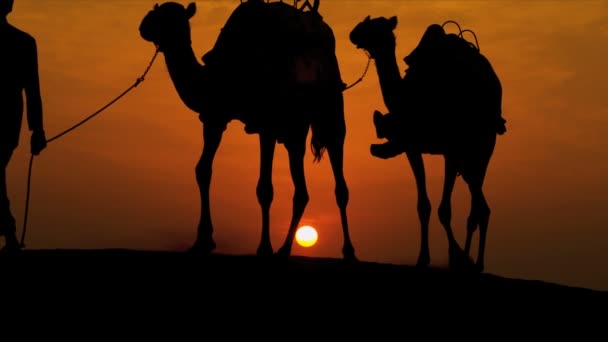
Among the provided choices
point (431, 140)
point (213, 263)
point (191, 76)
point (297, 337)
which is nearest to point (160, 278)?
point (213, 263)

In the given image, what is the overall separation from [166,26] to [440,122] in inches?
175

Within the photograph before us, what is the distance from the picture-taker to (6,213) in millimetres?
13953

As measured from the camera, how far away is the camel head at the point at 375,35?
17062 millimetres

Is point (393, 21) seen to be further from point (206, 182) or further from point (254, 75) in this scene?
point (206, 182)

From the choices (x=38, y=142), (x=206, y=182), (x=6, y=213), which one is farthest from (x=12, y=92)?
(x=206, y=182)

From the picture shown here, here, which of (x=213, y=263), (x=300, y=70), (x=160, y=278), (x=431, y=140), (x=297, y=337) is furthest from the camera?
(x=431, y=140)

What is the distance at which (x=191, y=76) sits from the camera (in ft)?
50.2

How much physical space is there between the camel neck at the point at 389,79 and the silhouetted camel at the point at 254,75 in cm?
174

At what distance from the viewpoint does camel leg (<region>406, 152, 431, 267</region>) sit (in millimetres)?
16047

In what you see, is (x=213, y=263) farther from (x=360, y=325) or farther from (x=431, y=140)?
(x=431, y=140)

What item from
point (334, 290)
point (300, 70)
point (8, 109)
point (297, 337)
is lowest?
point (297, 337)

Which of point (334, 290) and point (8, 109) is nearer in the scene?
point (334, 290)

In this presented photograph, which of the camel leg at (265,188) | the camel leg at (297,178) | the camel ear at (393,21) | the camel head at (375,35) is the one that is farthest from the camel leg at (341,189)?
the camel ear at (393,21)

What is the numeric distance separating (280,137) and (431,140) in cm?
266
